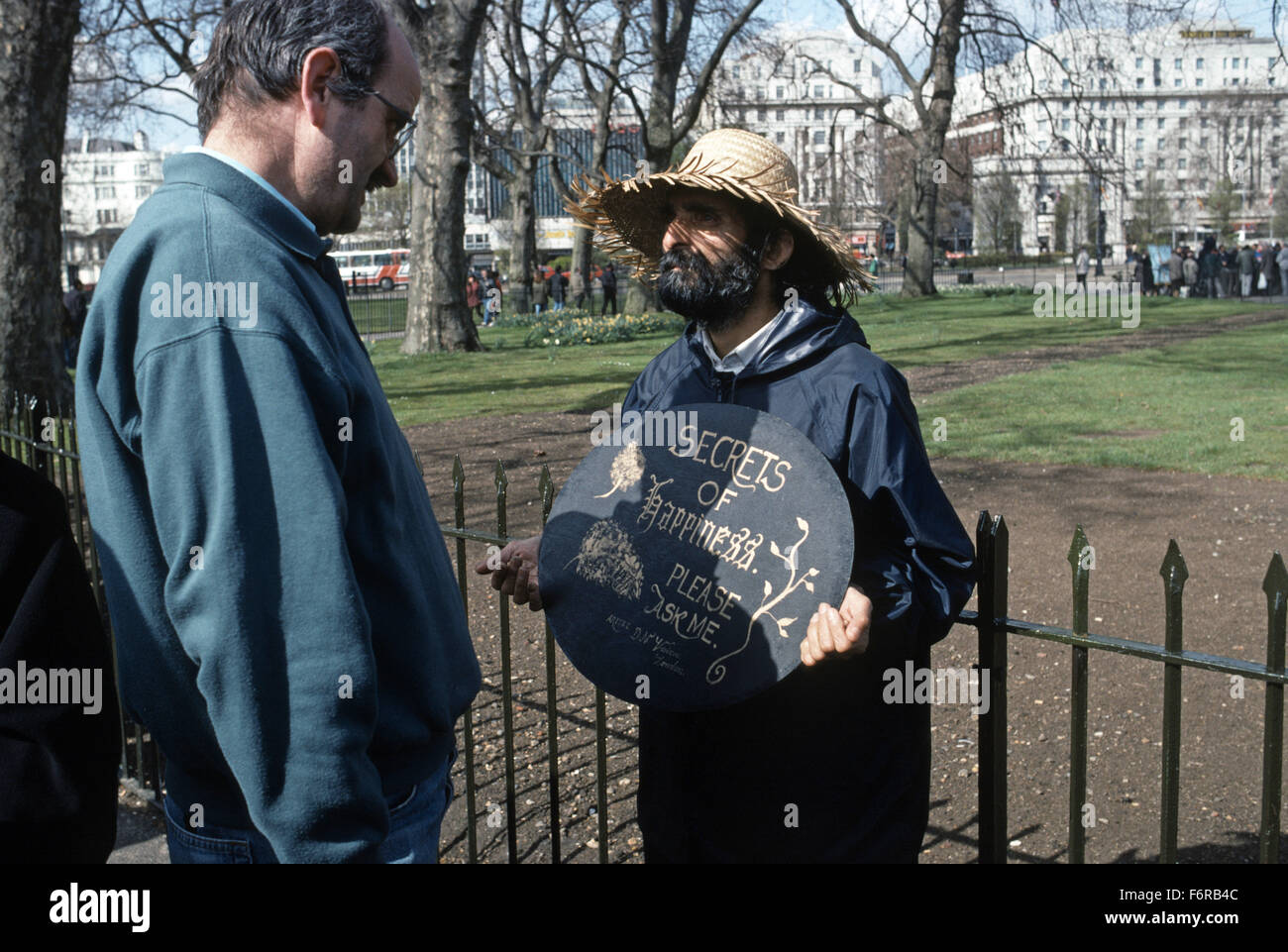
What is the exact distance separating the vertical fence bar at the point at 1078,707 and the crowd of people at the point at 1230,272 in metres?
32.1

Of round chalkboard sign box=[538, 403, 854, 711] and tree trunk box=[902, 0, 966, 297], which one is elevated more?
tree trunk box=[902, 0, 966, 297]

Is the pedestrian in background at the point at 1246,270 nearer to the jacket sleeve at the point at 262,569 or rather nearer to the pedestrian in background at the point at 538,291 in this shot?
the pedestrian in background at the point at 538,291

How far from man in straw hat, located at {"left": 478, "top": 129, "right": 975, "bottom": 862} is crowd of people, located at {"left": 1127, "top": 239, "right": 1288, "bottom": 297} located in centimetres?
3184

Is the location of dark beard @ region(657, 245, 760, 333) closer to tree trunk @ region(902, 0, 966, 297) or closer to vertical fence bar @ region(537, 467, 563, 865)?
vertical fence bar @ region(537, 467, 563, 865)

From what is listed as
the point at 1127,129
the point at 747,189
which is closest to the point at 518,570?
the point at 747,189

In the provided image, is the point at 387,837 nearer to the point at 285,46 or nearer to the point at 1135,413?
the point at 285,46

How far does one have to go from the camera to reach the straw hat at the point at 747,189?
252 centimetres

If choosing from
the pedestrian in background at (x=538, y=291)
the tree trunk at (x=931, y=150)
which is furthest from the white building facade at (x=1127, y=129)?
the pedestrian in background at (x=538, y=291)

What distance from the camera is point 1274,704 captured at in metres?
1.94

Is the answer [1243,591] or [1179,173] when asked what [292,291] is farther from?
[1179,173]

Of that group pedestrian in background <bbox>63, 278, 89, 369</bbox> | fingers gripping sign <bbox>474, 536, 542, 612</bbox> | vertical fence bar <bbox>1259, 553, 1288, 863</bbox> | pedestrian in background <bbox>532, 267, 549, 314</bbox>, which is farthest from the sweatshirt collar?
pedestrian in background <bbox>532, 267, 549, 314</bbox>

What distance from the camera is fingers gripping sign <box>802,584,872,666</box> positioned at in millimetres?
1970
